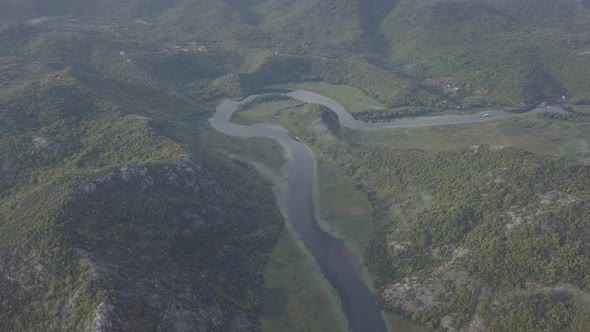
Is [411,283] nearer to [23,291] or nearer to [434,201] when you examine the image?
[434,201]

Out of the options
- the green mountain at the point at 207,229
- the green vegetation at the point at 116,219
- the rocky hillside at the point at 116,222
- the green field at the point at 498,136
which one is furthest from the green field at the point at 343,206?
the green field at the point at 498,136

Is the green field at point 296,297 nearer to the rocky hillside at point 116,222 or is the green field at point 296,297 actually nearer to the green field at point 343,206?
the rocky hillside at point 116,222

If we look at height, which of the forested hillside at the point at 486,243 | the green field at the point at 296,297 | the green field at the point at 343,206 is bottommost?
the green field at the point at 343,206

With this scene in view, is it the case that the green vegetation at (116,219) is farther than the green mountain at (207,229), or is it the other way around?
the green mountain at (207,229)

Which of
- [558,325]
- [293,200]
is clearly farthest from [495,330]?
[293,200]

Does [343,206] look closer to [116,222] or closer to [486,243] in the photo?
[486,243]

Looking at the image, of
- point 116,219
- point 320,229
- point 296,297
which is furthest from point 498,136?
point 116,219
